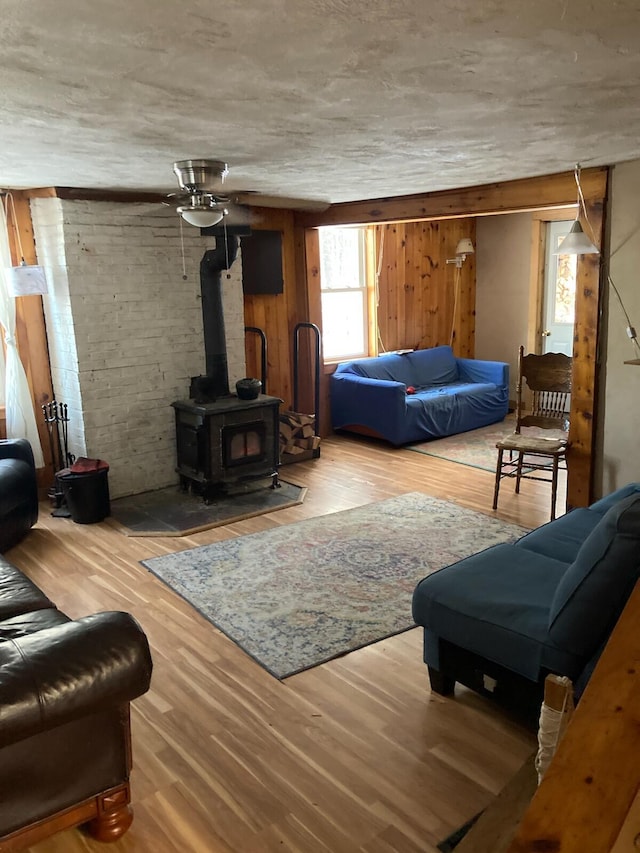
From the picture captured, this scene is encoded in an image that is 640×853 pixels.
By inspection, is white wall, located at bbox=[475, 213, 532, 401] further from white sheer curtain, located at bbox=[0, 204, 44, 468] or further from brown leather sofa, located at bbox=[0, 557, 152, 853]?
brown leather sofa, located at bbox=[0, 557, 152, 853]

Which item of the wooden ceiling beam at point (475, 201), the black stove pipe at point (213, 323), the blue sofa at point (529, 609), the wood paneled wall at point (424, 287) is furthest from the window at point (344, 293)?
the blue sofa at point (529, 609)

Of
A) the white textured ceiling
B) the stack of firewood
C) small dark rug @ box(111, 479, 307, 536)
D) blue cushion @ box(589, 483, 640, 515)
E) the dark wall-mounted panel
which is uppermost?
the white textured ceiling

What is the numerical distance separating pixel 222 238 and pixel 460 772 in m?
3.99

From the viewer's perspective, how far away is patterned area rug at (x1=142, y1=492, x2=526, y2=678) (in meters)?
3.23

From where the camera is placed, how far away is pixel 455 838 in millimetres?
2053

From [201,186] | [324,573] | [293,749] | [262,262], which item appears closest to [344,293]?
[262,262]

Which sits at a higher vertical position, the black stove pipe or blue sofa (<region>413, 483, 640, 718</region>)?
the black stove pipe

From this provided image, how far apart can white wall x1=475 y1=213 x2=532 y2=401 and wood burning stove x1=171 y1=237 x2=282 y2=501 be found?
12.5 ft

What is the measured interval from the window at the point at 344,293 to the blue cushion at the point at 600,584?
5.10m

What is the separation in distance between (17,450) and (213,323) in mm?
1669

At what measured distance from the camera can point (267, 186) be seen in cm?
470

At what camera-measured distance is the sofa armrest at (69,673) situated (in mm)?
1743

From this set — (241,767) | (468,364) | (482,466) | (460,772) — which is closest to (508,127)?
(460,772)

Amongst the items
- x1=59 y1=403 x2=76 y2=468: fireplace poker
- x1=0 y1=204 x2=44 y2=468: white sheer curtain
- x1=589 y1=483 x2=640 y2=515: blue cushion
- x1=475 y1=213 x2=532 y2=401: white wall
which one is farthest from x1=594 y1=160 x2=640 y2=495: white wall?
x1=0 y1=204 x2=44 y2=468: white sheer curtain
